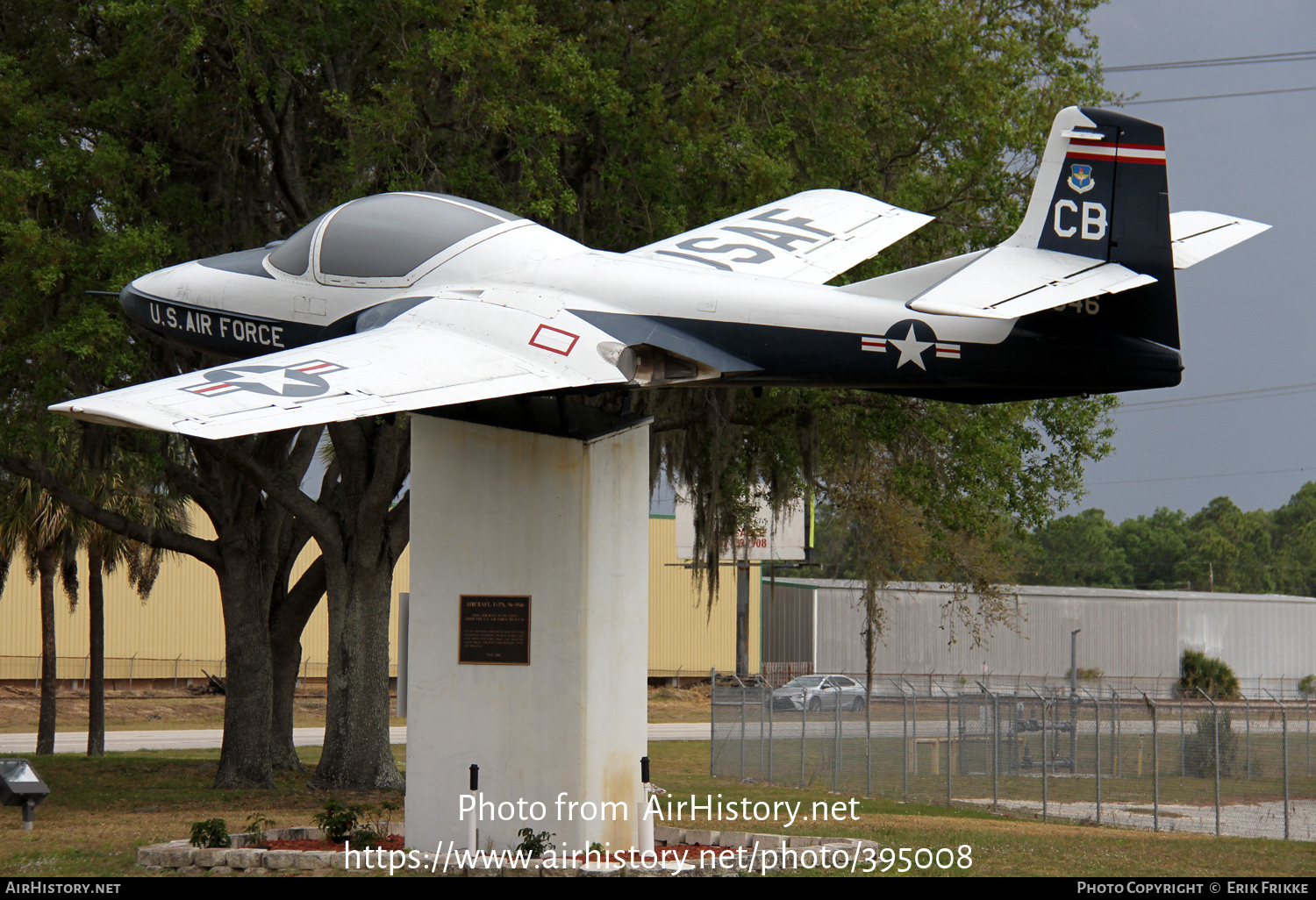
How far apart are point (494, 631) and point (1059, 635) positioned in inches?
1760

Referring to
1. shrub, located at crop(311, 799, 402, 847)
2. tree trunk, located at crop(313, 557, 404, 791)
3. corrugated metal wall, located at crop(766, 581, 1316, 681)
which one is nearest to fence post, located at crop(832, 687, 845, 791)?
tree trunk, located at crop(313, 557, 404, 791)

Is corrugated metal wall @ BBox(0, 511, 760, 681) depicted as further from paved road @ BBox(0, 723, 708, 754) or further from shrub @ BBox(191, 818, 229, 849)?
shrub @ BBox(191, 818, 229, 849)

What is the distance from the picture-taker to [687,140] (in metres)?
15.5

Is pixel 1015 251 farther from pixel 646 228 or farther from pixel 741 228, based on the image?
pixel 646 228

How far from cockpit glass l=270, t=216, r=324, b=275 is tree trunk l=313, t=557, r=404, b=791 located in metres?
7.34

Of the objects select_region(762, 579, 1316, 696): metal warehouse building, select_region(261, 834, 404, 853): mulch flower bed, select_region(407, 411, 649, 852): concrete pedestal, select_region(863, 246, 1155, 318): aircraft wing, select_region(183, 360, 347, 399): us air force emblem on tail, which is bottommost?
select_region(762, 579, 1316, 696): metal warehouse building

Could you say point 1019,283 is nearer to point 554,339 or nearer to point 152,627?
point 554,339

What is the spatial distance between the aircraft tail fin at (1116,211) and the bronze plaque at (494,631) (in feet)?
16.6

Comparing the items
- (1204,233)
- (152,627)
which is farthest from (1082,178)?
(152,627)

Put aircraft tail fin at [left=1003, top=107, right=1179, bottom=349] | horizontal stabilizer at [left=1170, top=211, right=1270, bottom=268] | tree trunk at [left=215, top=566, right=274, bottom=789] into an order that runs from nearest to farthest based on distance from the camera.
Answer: aircraft tail fin at [left=1003, top=107, right=1179, bottom=349] < horizontal stabilizer at [left=1170, top=211, right=1270, bottom=268] < tree trunk at [left=215, top=566, right=274, bottom=789]

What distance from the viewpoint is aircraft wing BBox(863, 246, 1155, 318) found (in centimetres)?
870

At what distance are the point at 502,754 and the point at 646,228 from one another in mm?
8341

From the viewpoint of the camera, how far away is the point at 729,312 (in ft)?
33.2

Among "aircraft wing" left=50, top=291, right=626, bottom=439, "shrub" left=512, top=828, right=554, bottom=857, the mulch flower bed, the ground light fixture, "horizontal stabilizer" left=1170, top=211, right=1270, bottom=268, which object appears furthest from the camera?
the ground light fixture
